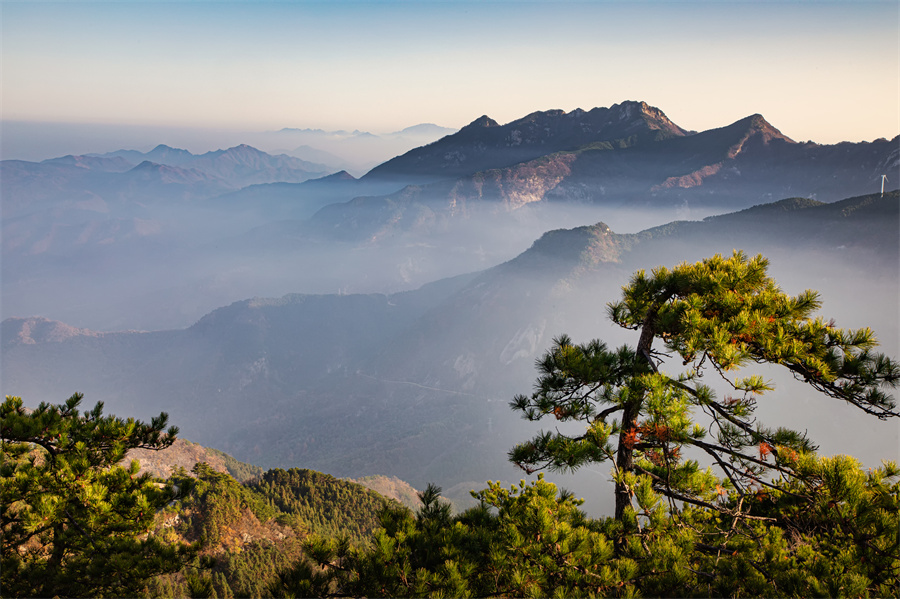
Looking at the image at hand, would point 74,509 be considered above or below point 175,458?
above

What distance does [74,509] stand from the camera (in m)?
8.33

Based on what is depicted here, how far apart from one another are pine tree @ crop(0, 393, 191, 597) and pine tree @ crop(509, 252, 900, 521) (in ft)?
24.2

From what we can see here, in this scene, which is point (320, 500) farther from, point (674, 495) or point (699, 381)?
point (699, 381)

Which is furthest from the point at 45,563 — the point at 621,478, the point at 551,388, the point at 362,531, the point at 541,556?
the point at 362,531

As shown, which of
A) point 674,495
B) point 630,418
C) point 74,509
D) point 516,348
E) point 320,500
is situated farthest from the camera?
point 516,348

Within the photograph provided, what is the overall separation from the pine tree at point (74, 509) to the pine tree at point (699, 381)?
24.2 ft

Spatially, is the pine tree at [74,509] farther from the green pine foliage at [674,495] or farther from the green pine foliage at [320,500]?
the green pine foliage at [320,500]

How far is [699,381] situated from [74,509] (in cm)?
1073

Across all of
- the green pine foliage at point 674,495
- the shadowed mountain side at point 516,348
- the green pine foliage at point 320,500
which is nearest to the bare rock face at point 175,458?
the green pine foliage at point 320,500

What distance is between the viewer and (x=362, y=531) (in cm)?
5409

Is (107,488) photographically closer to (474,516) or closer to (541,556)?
(474,516)

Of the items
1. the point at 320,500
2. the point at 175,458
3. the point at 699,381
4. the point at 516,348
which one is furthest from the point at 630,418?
the point at 516,348

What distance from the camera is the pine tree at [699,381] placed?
17.9 feet

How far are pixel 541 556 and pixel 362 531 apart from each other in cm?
5544
